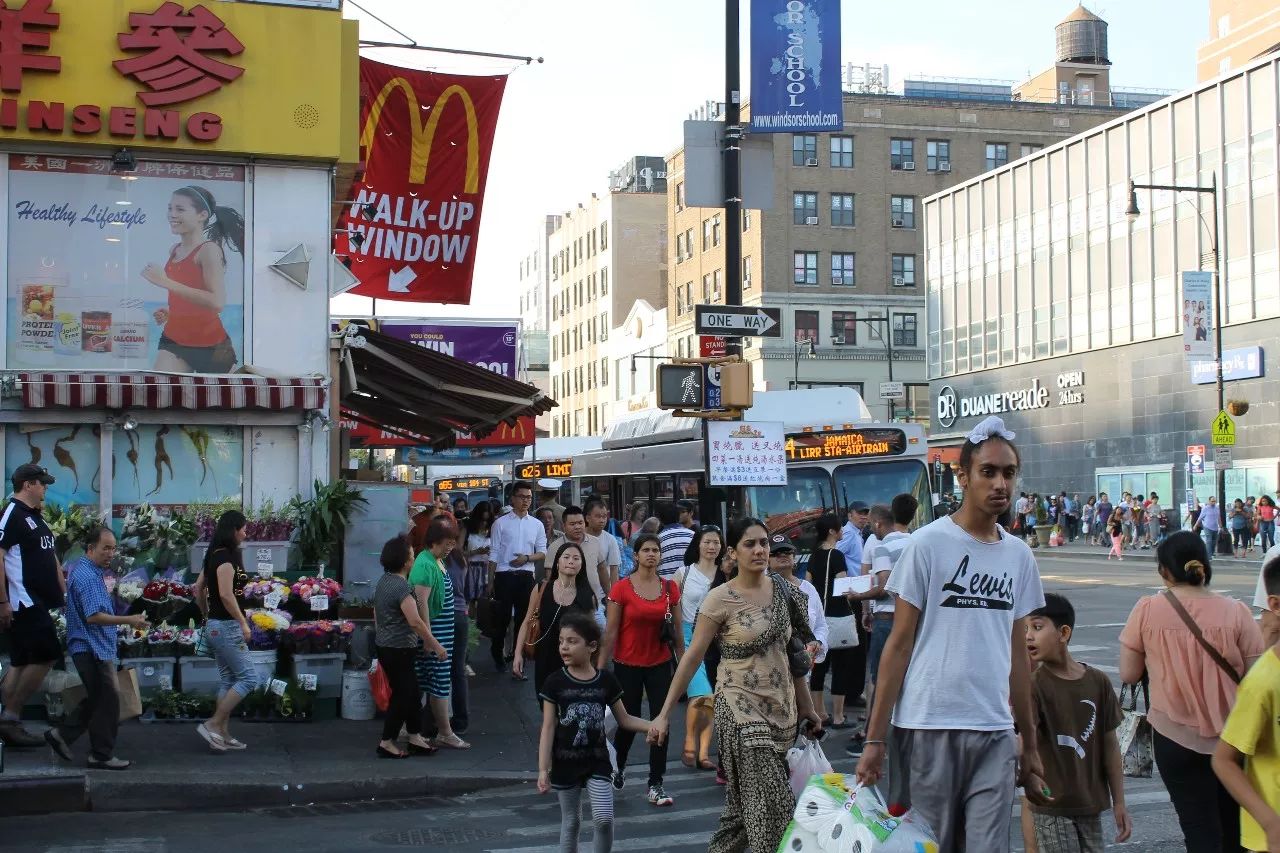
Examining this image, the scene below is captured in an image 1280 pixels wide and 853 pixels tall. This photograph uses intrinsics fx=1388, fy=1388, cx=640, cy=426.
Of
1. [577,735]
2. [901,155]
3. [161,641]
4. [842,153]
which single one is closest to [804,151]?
[842,153]

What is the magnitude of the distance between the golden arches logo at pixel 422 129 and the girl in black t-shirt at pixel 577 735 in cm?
1153

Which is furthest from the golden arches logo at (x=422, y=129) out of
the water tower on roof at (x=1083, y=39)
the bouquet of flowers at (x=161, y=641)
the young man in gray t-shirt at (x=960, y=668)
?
the water tower on roof at (x=1083, y=39)

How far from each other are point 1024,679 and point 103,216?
12.4m

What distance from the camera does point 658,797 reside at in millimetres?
9312

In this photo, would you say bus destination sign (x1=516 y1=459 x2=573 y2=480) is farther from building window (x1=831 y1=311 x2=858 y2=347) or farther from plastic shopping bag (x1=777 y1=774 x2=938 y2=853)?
building window (x1=831 y1=311 x2=858 y2=347)

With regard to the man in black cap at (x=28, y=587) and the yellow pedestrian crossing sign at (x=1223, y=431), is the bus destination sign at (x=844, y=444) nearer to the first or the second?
the man in black cap at (x=28, y=587)

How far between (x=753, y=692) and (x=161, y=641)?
704 centimetres

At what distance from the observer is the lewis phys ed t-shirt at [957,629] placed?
16.1 ft

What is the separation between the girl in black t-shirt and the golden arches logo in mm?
11534

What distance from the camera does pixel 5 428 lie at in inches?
554

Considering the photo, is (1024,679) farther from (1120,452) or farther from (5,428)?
(1120,452)

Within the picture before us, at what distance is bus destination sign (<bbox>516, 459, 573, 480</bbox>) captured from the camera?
107 feet

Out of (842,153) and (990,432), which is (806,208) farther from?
(990,432)

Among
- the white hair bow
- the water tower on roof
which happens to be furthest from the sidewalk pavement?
the water tower on roof
